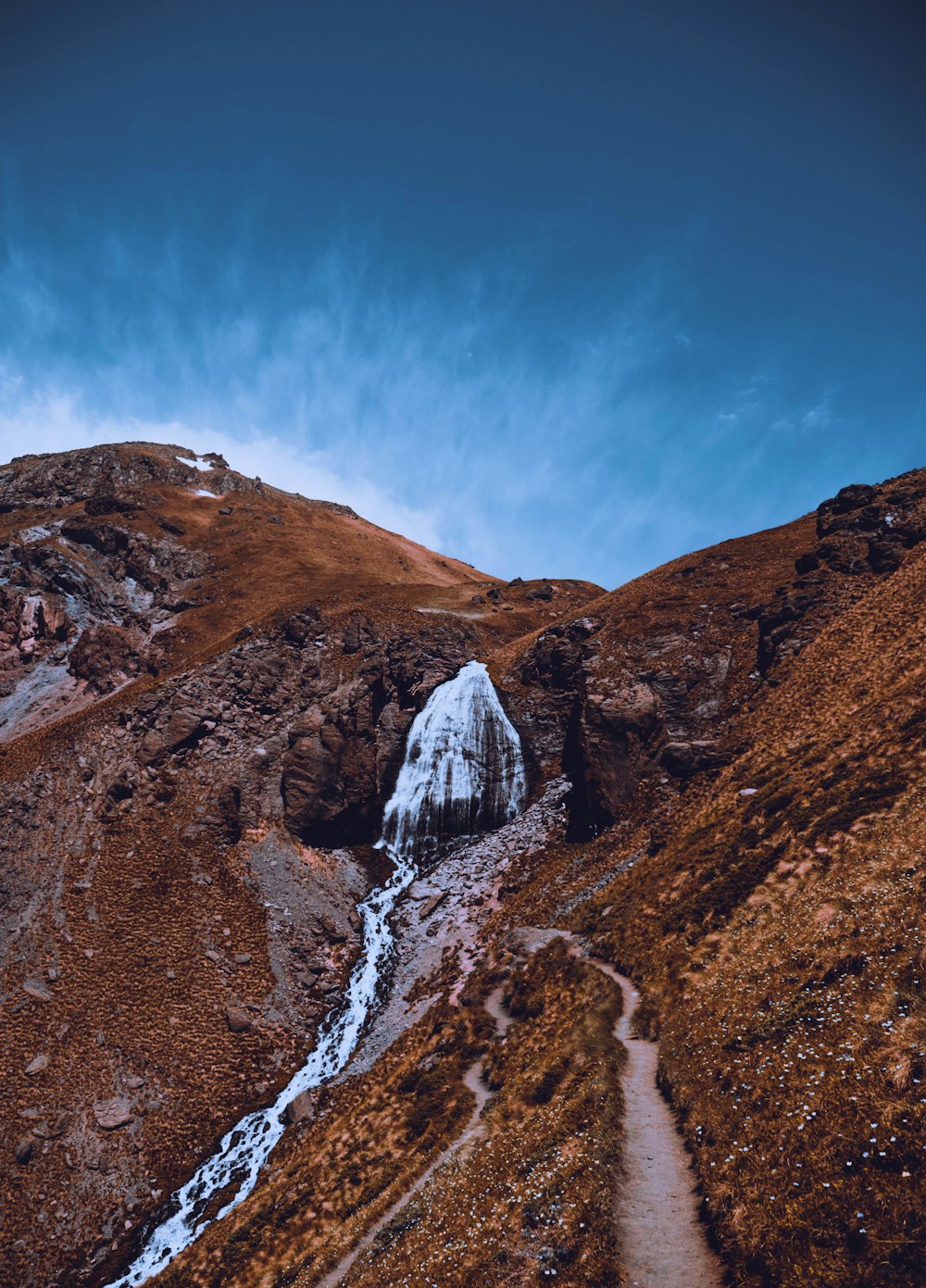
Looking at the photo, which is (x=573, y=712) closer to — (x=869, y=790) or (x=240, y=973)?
(x=869, y=790)

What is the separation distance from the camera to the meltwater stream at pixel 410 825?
26922mm

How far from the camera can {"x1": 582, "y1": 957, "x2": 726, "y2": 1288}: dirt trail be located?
9.77m

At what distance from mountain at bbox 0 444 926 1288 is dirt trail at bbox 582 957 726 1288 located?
23 cm

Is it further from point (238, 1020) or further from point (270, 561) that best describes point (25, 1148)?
point (270, 561)

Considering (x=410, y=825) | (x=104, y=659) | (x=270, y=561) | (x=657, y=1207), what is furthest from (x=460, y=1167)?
(x=270, y=561)

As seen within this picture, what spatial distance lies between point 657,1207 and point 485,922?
99.1ft

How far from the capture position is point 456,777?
53094mm

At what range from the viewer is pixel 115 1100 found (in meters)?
28.8

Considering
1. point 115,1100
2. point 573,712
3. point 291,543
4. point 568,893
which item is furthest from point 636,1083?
point 291,543

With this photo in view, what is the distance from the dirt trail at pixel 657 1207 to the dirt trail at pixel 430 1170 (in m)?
6.75

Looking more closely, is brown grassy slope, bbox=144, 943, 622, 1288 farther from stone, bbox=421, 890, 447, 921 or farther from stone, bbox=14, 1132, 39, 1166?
stone, bbox=421, 890, 447, 921

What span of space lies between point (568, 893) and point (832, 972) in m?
24.6

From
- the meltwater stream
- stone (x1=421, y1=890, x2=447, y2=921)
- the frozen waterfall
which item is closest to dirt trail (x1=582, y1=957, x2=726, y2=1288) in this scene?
the meltwater stream

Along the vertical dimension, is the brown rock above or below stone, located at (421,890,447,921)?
below
